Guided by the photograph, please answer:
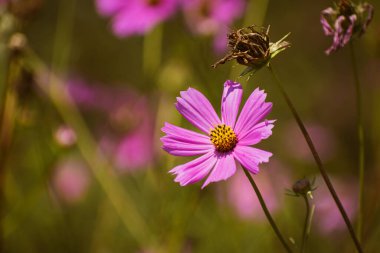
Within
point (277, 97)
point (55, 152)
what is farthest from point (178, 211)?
point (277, 97)

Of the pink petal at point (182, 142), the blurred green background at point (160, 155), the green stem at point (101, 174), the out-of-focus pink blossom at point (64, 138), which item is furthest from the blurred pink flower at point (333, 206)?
the pink petal at point (182, 142)

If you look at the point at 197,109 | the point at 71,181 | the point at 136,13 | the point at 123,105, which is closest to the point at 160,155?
the point at 123,105

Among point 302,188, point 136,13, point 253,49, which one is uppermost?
point 136,13

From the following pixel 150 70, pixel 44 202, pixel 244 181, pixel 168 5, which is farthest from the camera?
pixel 44 202

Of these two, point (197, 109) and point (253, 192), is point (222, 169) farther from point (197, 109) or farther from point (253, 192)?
point (253, 192)

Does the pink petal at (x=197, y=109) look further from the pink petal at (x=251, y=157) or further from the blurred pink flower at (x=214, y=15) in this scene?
the blurred pink flower at (x=214, y=15)

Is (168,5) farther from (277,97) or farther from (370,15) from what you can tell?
(277,97)
